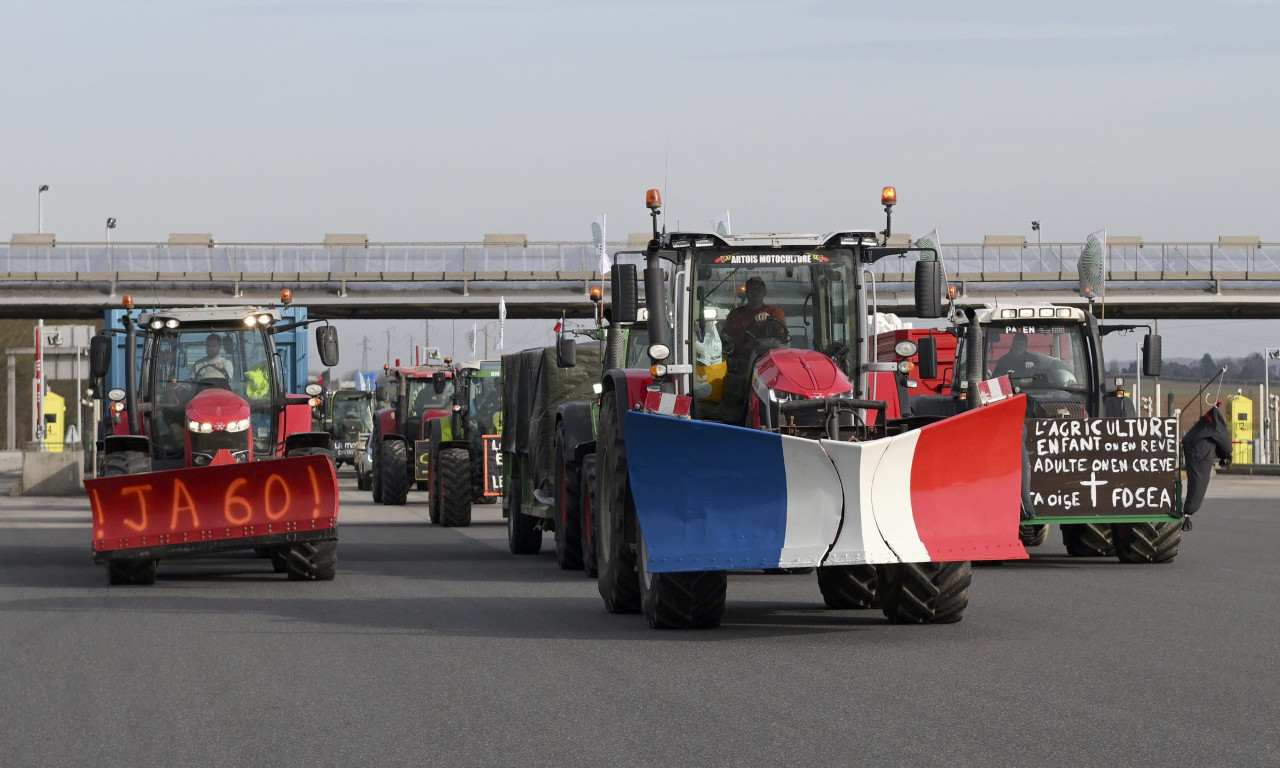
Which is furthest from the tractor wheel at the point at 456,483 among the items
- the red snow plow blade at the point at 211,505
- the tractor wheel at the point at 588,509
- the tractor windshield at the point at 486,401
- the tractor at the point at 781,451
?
the tractor at the point at 781,451

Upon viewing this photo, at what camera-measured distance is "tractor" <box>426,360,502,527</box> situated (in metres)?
26.2

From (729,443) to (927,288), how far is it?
7.42 ft

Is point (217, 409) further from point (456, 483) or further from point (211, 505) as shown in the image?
point (456, 483)

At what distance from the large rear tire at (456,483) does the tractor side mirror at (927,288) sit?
552 inches

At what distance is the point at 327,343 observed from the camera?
1758 centimetres

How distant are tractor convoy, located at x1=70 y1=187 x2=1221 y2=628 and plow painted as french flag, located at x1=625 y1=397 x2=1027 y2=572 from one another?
0.01 metres

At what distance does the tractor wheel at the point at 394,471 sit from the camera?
110ft

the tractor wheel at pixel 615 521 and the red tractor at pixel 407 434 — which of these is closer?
the tractor wheel at pixel 615 521

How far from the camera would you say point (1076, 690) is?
9.14 metres

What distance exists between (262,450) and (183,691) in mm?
8971

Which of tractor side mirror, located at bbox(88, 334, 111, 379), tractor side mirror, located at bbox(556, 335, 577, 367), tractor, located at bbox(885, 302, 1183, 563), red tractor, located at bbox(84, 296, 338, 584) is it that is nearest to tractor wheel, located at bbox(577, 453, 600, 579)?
tractor side mirror, located at bbox(556, 335, 577, 367)

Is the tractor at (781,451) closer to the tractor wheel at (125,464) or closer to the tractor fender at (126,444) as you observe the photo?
the tractor wheel at (125,464)

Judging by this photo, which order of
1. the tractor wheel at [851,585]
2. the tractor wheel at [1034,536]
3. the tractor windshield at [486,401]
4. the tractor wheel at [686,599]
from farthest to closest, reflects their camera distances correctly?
1. the tractor windshield at [486,401]
2. the tractor wheel at [1034,536]
3. the tractor wheel at [851,585]
4. the tractor wheel at [686,599]

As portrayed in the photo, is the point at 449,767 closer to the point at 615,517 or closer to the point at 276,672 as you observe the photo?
the point at 276,672
